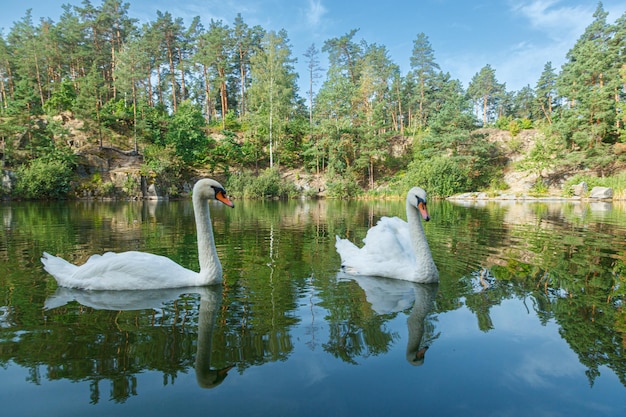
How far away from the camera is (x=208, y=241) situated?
17.1 ft

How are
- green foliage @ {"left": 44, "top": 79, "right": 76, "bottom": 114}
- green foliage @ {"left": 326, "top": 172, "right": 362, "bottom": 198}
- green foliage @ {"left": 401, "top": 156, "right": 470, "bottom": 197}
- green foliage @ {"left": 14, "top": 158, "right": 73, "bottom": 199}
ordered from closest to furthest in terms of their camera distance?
green foliage @ {"left": 14, "top": 158, "right": 73, "bottom": 199} < green foliage @ {"left": 401, "top": 156, "right": 470, "bottom": 197} < green foliage @ {"left": 326, "top": 172, "right": 362, "bottom": 198} < green foliage @ {"left": 44, "top": 79, "right": 76, "bottom": 114}

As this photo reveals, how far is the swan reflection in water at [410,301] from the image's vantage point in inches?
136

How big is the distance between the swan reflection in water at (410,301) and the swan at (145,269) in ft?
6.96

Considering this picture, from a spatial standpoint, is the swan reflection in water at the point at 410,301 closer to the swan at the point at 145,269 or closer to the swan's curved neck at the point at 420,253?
the swan's curved neck at the point at 420,253

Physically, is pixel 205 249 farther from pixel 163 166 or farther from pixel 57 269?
pixel 163 166

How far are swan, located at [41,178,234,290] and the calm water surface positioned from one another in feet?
0.48

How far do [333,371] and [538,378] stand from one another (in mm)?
1601

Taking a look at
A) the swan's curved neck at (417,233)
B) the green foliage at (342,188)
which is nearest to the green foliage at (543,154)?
the green foliage at (342,188)

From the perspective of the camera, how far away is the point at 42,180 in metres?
32.1

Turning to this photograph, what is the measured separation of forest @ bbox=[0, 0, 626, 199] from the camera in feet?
125

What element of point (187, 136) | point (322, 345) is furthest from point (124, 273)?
point (187, 136)

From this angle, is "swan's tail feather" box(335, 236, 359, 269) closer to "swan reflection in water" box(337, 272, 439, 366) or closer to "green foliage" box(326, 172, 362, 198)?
"swan reflection in water" box(337, 272, 439, 366)

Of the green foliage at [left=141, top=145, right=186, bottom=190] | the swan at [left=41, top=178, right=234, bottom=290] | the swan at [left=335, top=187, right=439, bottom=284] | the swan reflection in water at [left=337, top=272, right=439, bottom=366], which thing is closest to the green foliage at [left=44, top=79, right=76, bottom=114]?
the green foliage at [left=141, top=145, right=186, bottom=190]

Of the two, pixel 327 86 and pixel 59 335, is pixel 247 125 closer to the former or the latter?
pixel 327 86
